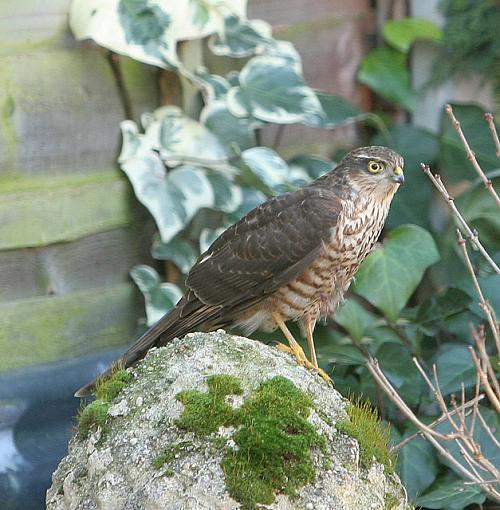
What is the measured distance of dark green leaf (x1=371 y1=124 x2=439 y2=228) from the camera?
4.82 m

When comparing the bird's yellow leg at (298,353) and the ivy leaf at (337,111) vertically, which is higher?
the bird's yellow leg at (298,353)

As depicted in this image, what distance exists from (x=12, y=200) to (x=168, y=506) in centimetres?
217

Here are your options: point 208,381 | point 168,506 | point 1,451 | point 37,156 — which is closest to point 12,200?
point 37,156

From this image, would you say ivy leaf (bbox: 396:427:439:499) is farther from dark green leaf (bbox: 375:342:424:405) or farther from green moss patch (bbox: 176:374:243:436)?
green moss patch (bbox: 176:374:243:436)

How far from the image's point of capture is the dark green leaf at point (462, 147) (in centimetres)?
472

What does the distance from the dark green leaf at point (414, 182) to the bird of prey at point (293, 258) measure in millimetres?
1500

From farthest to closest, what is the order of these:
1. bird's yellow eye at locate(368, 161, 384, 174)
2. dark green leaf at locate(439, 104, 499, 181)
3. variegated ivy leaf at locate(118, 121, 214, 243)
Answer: dark green leaf at locate(439, 104, 499, 181)
variegated ivy leaf at locate(118, 121, 214, 243)
bird's yellow eye at locate(368, 161, 384, 174)

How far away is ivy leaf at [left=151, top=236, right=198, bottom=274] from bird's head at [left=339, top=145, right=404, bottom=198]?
1.24 metres

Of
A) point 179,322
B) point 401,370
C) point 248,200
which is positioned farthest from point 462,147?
point 179,322

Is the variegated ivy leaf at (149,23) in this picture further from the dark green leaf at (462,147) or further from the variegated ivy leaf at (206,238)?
the dark green leaf at (462,147)

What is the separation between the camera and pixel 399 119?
5.12 m

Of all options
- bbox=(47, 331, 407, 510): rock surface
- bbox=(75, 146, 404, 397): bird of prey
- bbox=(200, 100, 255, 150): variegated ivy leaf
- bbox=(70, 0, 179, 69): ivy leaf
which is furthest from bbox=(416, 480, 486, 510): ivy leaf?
bbox=(70, 0, 179, 69): ivy leaf

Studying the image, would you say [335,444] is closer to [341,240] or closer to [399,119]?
[341,240]

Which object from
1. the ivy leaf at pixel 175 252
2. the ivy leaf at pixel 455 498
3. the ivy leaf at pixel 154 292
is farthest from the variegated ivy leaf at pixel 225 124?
the ivy leaf at pixel 455 498
